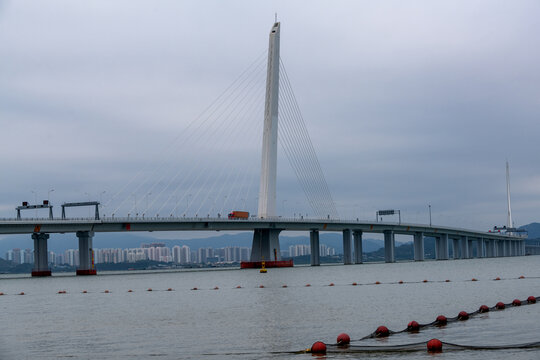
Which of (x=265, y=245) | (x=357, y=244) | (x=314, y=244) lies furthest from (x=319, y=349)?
(x=357, y=244)

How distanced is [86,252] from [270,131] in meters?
37.7

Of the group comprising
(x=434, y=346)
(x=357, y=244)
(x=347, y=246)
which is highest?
(x=357, y=244)

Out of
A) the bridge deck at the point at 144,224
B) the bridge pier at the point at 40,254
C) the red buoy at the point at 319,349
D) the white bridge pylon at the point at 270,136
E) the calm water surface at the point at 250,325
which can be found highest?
the white bridge pylon at the point at 270,136

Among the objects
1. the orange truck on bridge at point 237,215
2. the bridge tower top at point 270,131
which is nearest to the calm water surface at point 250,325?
the bridge tower top at point 270,131

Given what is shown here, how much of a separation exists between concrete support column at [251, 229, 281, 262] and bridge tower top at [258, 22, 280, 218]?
17.5 metres

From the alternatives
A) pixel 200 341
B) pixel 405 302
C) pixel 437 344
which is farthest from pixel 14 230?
pixel 437 344

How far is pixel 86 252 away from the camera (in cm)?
12625

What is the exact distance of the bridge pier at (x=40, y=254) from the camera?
131250mm

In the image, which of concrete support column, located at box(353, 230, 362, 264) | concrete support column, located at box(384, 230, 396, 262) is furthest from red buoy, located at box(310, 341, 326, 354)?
concrete support column, located at box(384, 230, 396, 262)

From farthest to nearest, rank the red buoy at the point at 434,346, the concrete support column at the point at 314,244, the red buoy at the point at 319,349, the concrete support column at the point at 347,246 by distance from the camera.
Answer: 1. the concrete support column at the point at 347,246
2. the concrete support column at the point at 314,244
3. the red buoy at the point at 319,349
4. the red buoy at the point at 434,346

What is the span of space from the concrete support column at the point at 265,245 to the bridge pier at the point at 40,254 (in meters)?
36.5

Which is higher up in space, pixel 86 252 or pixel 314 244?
pixel 86 252

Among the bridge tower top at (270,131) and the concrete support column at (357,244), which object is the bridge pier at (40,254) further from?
the concrete support column at (357,244)

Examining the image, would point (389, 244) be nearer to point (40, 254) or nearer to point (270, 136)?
point (270, 136)
